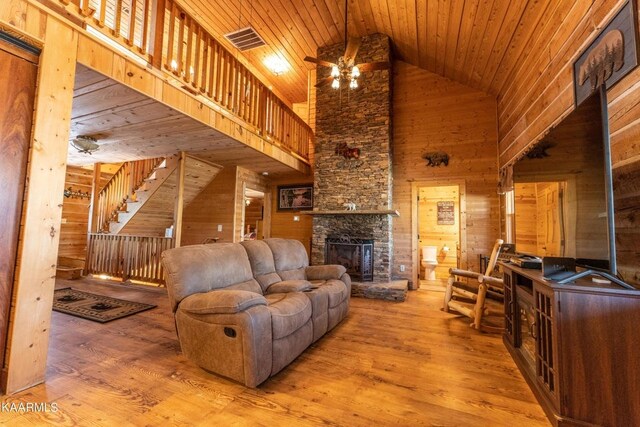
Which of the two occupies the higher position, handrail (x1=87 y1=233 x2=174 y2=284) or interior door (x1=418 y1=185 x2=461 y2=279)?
interior door (x1=418 y1=185 x2=461 y2=279)

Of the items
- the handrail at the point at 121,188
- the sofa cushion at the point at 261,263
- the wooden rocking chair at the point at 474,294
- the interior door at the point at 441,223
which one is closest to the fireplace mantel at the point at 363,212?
the wooden rocking chair at the point at 474,294

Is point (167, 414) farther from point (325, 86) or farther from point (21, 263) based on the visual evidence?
point (325, 86)

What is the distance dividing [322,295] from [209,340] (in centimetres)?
108

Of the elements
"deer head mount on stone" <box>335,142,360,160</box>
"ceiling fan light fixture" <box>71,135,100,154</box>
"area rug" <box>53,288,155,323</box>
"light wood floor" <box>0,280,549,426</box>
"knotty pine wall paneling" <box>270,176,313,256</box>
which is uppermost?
"deer head mount on stone" <box>335,142,360,160</box>

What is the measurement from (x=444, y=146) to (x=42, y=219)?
559cm

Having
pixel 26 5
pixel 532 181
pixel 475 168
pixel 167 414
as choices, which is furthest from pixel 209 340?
pixel 475 168

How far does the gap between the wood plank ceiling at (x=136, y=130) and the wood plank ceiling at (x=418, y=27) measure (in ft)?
8.29

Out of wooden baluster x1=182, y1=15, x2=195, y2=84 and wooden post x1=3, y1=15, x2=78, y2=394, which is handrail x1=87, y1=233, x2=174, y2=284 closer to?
wooden baluster x1=182, y1=15, x2=195, y2=84

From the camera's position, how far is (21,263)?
6.06 ft

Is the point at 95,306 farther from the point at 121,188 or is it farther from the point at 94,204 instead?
the point at 94,204

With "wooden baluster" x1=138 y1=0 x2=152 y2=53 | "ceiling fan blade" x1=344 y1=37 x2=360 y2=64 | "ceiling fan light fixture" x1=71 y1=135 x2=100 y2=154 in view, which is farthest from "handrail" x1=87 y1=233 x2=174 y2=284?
"ceiling fan blade" x1=344 y1=37 x2=360 y2=64

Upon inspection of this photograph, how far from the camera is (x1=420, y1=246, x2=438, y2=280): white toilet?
242 inches

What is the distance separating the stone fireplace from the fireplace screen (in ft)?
0.28

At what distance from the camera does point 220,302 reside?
1.94 metres
